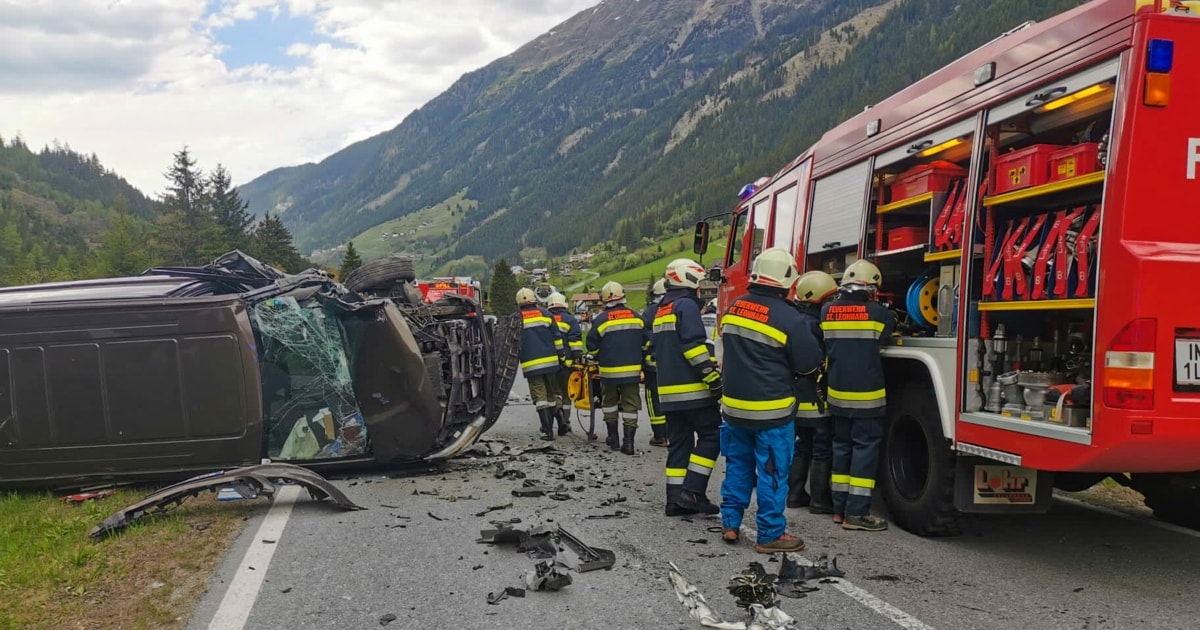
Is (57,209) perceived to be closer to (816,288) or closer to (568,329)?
(568,329)

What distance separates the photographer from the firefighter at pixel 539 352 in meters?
9.32

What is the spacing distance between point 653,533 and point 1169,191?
10.8ft

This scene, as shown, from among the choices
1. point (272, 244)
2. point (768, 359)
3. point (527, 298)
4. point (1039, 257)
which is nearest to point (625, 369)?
point (527, 298)

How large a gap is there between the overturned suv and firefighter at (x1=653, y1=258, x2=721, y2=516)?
2202 millimetres

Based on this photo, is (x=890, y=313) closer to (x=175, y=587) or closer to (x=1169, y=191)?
(x=1169, y=191)

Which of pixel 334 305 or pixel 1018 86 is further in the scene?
pixel 334 305

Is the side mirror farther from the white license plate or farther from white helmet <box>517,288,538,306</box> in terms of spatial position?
the white license plate

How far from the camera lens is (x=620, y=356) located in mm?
8516

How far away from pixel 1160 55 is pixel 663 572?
3358 mm

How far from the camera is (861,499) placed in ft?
16.8

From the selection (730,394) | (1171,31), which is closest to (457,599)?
(730,394)

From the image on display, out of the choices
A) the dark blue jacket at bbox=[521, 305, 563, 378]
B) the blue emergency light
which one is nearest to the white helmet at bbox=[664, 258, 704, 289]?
the blue emergency light

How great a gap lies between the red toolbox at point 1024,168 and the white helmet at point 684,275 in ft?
7.01

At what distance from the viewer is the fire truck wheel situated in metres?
4.90
